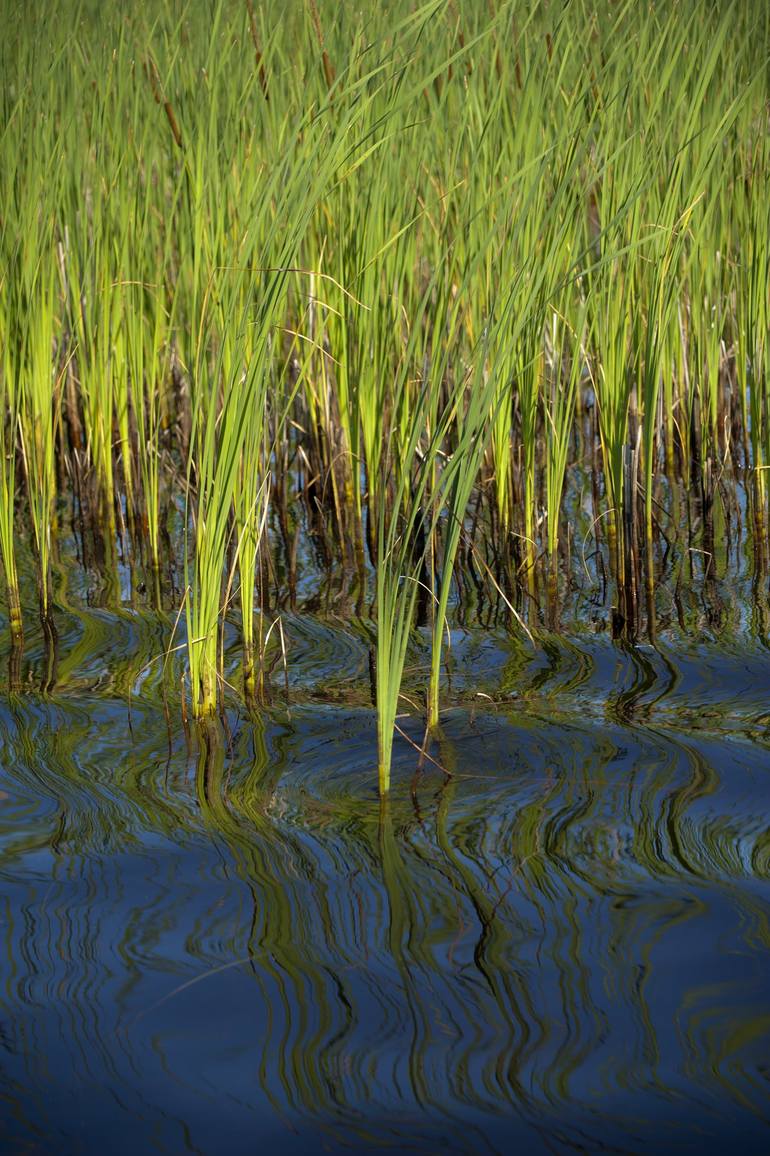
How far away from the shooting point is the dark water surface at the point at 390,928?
3.65ft

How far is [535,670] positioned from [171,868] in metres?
0.92

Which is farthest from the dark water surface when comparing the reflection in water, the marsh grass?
the marsh grass

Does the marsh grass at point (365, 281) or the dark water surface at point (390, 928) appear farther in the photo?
the marsh grass at point (365, 281)

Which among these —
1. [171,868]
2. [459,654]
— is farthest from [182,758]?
[459,654]

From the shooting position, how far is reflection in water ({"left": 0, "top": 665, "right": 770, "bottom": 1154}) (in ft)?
3.65

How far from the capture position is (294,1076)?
1151mm

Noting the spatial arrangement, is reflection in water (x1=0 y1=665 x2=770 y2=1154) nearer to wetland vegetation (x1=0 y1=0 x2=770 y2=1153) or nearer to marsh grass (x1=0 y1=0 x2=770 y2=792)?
wetland vegetation (x1=0 y1=0 x2=770 y2=1153)

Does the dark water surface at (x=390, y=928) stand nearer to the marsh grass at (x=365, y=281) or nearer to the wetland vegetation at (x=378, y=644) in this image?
the wetland vegetation at (x=378, y=644)

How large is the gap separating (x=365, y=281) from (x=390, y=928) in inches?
61.8

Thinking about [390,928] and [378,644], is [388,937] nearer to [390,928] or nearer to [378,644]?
[390,928]

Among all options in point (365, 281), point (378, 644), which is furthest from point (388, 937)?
point (365, 281)

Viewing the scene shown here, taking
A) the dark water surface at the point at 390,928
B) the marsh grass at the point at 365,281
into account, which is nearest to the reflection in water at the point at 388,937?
the dark water surface at the point at 390,928

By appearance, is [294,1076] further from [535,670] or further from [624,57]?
[624,57]

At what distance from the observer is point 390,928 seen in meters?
1.38
